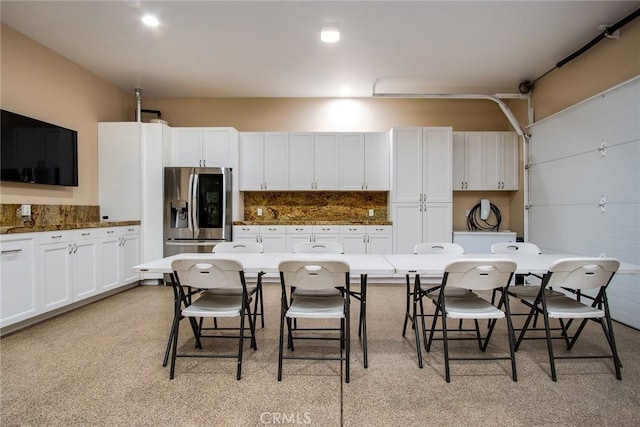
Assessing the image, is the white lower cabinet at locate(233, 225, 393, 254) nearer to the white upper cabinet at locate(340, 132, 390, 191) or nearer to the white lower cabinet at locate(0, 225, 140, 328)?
the white upper cabinet at locate(340, 132, 390, 191)

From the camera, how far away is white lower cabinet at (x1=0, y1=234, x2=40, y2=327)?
2.70 m

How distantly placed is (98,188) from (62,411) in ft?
12.0

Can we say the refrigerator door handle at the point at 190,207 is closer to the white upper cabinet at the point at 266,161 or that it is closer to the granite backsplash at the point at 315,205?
the white upper cabinet at the point at 266,161

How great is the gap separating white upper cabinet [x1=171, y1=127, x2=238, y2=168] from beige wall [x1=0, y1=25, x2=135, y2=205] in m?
1.10

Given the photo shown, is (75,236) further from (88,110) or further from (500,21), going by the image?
(500,21)

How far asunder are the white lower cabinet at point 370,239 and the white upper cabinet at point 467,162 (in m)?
1.44

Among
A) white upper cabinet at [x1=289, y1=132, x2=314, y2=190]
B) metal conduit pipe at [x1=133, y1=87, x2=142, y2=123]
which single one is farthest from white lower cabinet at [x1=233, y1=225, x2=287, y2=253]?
metal conduit pipe at [x1=133, y1=87, x2=142, y2=123]

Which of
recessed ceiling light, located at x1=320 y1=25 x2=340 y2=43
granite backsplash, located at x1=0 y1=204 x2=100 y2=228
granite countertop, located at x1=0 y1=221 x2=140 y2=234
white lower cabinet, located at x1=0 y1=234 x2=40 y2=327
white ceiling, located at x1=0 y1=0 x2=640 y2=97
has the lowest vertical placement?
white lower cabinet, located at x1=0 y1=234 x2=40 y2=327

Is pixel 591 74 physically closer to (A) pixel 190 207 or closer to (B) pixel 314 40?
(B) pixel 314 40

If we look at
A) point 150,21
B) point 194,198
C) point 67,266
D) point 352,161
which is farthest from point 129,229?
point 352,161

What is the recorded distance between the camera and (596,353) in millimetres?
2516

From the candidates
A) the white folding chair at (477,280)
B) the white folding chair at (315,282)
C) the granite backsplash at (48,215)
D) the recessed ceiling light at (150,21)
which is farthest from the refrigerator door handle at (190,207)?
the white folding chair at (477,280)

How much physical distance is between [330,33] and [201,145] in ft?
9.13

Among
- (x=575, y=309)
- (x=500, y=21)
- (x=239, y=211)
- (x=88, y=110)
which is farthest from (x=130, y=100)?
(x=575, y=309)
